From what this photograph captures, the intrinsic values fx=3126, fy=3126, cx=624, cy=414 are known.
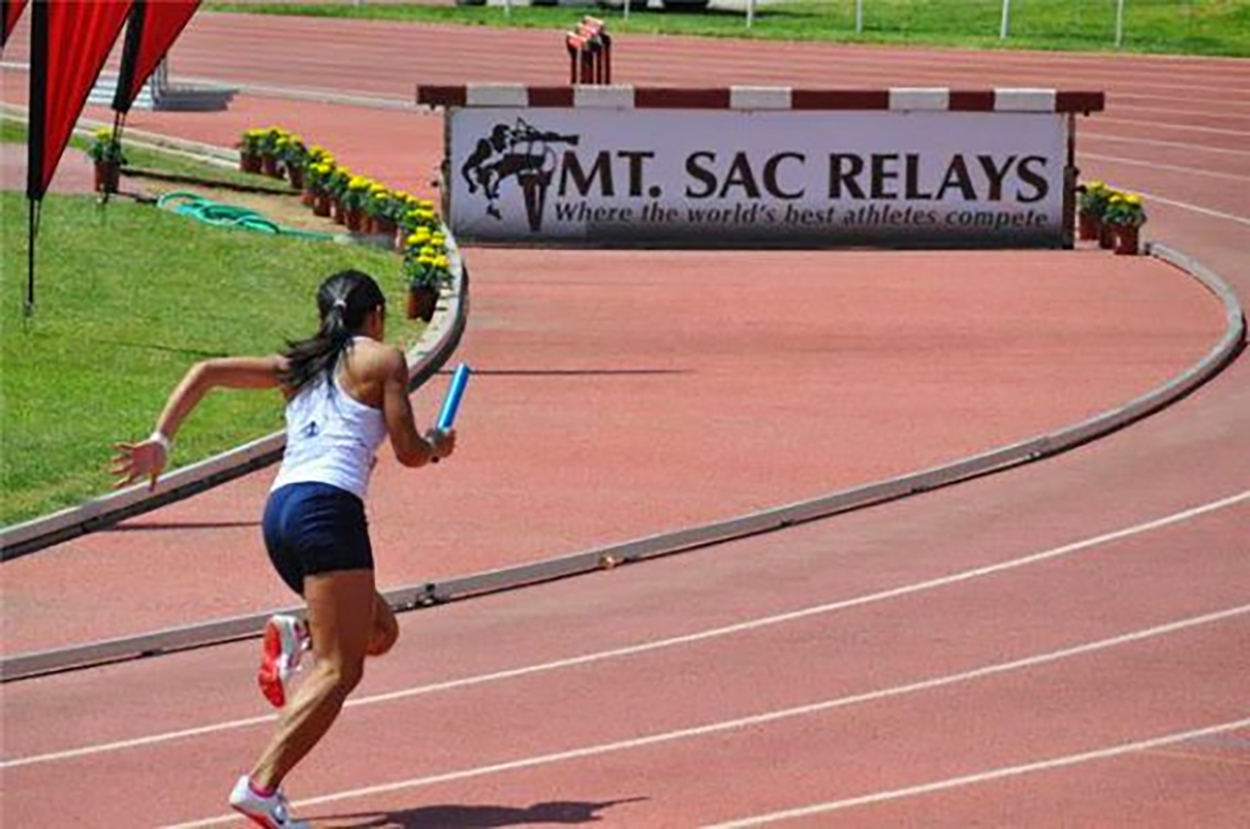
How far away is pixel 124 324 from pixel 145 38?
187 inches

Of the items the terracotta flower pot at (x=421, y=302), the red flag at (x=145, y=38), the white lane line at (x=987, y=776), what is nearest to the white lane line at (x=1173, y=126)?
the red flag at (x=145, y=38)

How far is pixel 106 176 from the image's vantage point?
91.2 ft

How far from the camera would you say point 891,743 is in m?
11.3

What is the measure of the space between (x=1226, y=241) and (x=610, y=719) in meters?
17.1

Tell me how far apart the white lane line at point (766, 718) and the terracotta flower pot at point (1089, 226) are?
523 inches

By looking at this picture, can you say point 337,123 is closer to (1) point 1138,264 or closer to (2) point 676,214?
(2) point 676,214

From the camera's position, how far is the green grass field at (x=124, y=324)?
16.6 metres

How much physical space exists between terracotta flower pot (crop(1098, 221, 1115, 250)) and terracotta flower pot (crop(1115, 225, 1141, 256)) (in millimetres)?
108

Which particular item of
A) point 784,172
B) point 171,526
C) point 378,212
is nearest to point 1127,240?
point 784,172

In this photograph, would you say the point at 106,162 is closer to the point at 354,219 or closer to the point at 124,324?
the point at 354,219

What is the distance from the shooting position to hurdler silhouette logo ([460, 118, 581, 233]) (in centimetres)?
2659

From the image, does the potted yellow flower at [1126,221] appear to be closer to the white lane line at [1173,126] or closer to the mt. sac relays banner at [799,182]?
the mt. sac relays banner at [799,182]

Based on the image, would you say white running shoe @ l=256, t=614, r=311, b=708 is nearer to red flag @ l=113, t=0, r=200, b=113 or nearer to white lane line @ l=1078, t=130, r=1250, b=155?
red flag @ l=113, t=0, r=200, b=113

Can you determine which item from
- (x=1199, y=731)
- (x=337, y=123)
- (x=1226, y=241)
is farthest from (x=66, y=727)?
(x=337, y=123)
